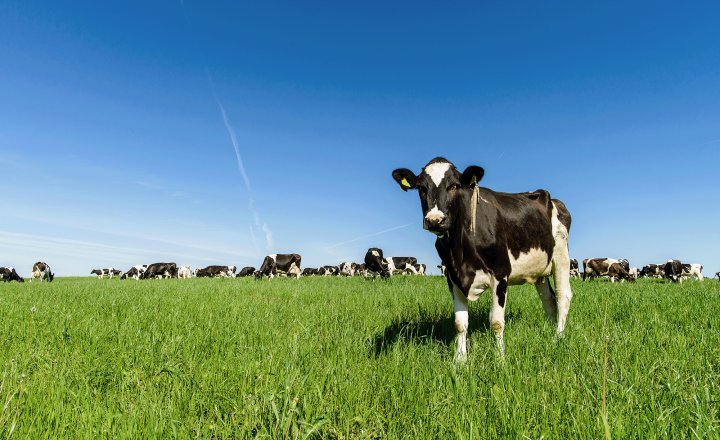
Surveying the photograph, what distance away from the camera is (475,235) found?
14.4ft

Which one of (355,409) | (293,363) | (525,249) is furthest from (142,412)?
(525,249)

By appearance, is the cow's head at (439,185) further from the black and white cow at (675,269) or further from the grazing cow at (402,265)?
the grazing cow at (402,265)

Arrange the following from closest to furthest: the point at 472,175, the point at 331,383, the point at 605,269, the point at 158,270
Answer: the point at 331,383 < the point at 472,175 < the point at 605,269 < the point at 158,270

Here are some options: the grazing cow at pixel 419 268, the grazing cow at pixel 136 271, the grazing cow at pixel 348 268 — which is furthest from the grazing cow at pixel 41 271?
the grazing cow at pixel 419 268

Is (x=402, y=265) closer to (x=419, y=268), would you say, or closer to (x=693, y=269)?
(x=419, y=268)

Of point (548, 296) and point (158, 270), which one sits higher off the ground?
point (158, 270)

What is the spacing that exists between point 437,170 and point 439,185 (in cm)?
26

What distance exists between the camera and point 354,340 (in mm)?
4145

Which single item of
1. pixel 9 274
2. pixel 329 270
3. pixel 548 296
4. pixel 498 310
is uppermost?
pixel 329 270

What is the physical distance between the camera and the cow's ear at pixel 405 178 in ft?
14.7

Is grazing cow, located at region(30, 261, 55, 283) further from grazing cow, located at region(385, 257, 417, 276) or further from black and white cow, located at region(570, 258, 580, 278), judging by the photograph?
black and white cow, located at region(570, 258, 580, 278)

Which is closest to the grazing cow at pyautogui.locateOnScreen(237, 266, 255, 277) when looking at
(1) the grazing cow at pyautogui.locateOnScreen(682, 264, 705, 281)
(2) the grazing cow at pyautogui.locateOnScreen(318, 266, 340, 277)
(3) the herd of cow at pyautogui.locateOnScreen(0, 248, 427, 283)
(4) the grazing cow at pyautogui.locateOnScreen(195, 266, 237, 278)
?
(3) the herd of cow at pyautogui.locateOnScreen(0, 248, 427, 283)

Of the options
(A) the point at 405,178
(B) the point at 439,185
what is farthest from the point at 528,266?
(A) the point at 405,178

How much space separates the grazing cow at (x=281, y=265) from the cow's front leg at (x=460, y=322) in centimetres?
2740
